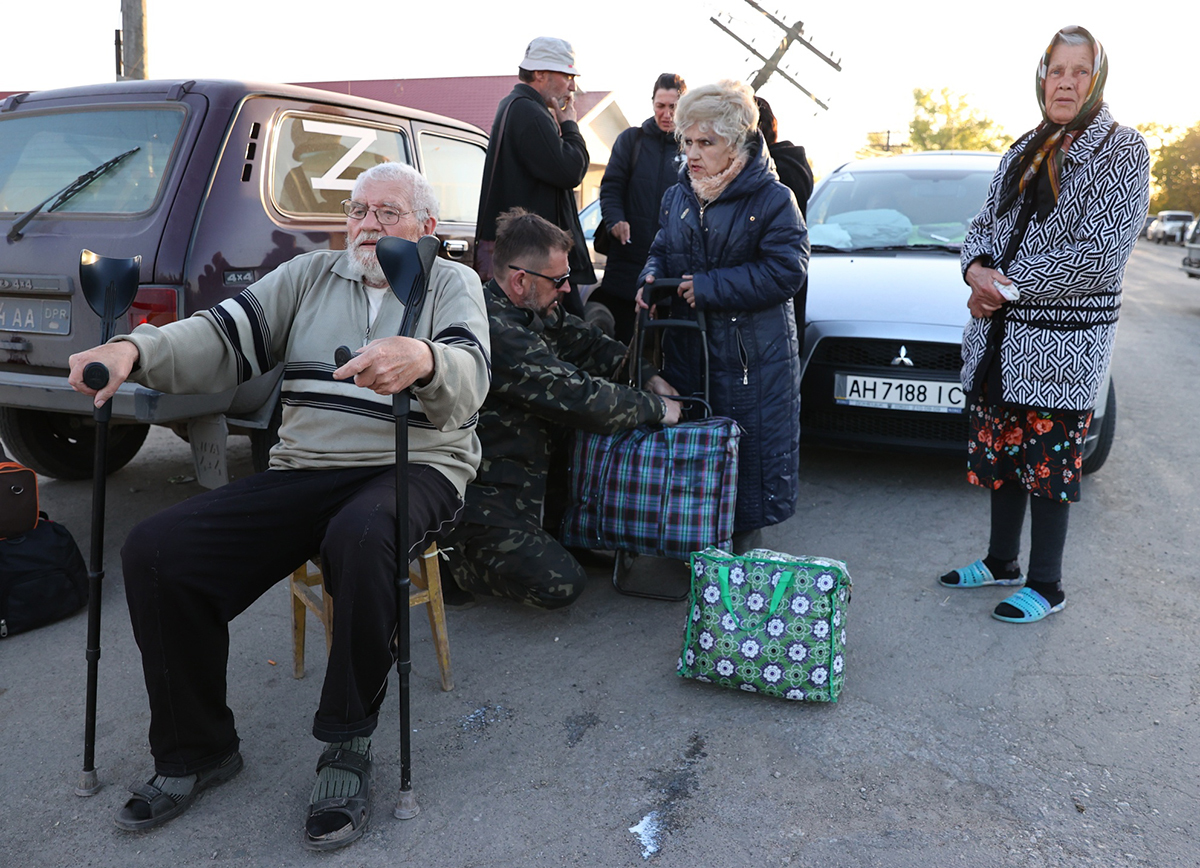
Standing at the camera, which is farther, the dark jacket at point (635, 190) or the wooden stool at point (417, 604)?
the dark jacket at point (635, 190)

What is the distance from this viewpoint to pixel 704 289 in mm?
3529

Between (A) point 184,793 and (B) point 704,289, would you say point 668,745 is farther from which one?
(B) point 704,289

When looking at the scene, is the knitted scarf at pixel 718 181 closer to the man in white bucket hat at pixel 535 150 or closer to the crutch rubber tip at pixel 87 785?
the man in white bucket hat at pixel 535 150

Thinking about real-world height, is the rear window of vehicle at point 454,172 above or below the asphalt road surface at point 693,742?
above

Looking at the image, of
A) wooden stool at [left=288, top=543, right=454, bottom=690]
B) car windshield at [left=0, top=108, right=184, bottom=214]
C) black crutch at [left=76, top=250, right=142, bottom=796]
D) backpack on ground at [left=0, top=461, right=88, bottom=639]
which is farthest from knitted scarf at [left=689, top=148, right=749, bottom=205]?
backpack on ground at [left=0, top=461, right=88, bottom=639]

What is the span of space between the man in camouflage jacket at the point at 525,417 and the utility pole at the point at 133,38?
790cm

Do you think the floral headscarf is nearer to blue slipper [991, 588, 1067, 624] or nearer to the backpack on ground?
blue slipper [991, 588, 1067, 624]

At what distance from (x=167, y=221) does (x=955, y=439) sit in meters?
3.88

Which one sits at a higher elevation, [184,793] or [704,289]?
[704,289]

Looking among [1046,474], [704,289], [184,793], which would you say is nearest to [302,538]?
[184,793]

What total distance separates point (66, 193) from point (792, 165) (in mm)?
3294

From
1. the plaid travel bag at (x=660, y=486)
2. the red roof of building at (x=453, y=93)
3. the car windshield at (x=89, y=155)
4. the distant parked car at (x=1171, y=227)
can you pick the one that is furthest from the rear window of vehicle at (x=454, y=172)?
the distant parked car at (x=1171, y=227)

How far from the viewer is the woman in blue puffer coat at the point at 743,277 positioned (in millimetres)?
3486

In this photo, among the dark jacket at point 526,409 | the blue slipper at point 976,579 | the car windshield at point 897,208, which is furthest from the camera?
the car windshield at point 897,208
